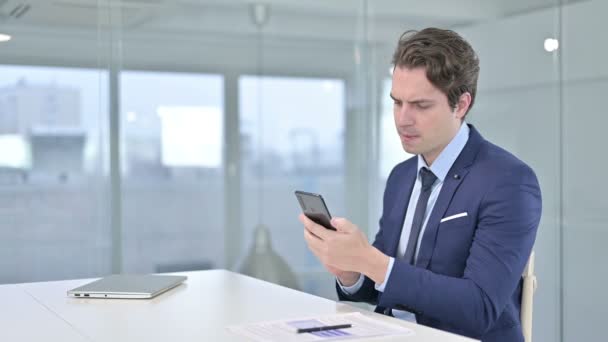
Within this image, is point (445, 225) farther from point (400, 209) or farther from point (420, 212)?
point (400, 209)

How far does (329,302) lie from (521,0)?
317 centimetres

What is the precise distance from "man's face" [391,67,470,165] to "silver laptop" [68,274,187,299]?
87cm

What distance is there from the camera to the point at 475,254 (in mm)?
2320

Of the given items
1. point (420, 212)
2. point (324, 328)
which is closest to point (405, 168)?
point (420, 212)

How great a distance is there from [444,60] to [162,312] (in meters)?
1.07

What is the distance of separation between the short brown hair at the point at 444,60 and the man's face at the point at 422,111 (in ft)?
0.06

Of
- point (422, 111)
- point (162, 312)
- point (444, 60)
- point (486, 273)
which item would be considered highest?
point (444, 60)

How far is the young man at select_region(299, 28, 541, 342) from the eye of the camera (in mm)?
2234

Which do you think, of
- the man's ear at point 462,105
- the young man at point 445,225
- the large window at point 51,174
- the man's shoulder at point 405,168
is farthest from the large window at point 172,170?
the man's ear at point 462,105

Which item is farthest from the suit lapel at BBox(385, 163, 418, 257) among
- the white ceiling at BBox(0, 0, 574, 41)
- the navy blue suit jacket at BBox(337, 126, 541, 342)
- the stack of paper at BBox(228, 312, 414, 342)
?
the white ceiling at BBox(0, 0, 574, 41)

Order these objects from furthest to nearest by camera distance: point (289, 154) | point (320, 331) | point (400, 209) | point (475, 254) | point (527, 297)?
point (289, 154)
point (400, 209)
point (527, 297)
point (475, 254)
point (320, 331)

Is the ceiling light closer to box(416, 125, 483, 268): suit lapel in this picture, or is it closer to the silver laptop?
box(416, 125, 483, 268): suit lapel

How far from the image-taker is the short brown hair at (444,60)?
2455mm

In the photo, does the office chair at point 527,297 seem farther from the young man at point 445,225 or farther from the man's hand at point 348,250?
the man's hand at point 348,250
